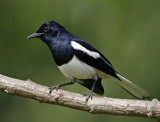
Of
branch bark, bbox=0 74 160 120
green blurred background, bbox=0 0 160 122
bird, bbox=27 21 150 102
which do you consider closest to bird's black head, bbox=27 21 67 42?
bird, bbox=27 21 150 102

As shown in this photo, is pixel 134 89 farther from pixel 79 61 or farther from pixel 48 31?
→ pixel 48 31

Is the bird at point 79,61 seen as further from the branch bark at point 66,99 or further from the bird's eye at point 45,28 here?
the branch bark at point 66,99

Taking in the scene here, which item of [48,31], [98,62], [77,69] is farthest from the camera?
[48,31]

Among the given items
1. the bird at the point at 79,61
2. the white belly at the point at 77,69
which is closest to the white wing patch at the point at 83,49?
the bird at the point at 79,61

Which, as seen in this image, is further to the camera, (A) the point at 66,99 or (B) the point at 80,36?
(B) the point at 80,36

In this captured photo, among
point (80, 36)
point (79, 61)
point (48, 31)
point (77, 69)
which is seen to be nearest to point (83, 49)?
point (79, 61)

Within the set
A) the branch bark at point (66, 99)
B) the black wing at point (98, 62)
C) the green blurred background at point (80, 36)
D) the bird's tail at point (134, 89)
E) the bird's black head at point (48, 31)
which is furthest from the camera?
the green blurred background at point (80, 36)
